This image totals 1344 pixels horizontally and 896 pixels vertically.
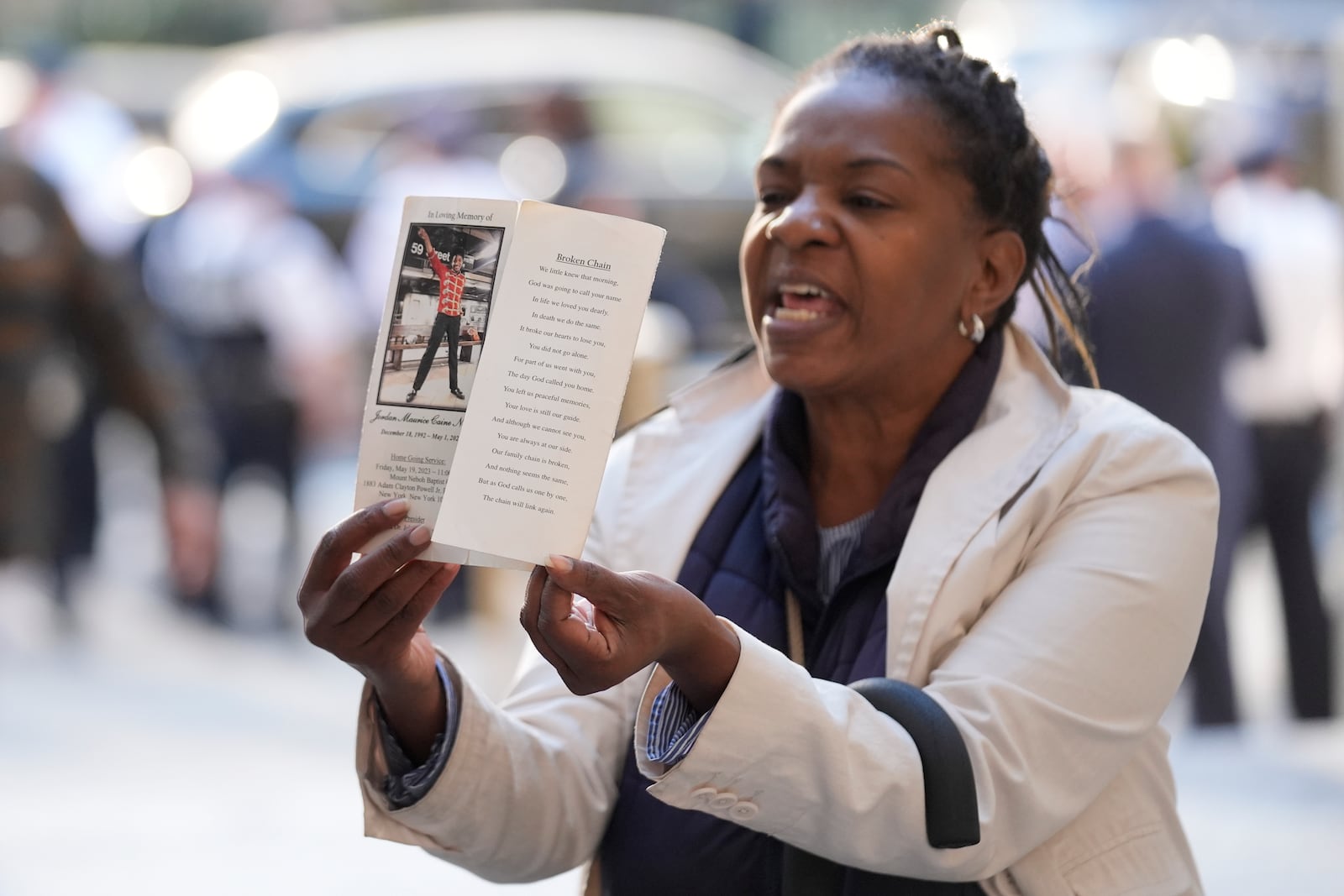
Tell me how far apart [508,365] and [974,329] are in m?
0.84

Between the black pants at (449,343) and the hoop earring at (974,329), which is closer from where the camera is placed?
the black pants at (449,343)

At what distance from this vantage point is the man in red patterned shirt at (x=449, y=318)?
185 cm

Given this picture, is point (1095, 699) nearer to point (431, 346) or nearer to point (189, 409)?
point (431, 346)

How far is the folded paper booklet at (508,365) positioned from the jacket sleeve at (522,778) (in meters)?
0.39

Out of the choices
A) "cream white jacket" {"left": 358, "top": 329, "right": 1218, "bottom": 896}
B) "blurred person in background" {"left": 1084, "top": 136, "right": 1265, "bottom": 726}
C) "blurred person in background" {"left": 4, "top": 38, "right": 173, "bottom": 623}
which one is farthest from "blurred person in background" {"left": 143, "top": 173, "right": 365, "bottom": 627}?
"cream white jacket" {"left": 358, "top": 329, "right": 1218, "bottom": 896}

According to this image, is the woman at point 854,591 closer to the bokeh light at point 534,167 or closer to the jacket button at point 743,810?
the jacket button at point 743,810

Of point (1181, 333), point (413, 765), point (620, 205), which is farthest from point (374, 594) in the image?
point (620, 205)

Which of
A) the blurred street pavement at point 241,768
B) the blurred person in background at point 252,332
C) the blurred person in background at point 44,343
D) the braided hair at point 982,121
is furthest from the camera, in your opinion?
the blurred person in background at point 252,332

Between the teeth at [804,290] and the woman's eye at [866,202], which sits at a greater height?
the woman's eye at [866,202]

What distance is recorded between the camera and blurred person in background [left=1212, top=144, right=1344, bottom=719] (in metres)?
6.08

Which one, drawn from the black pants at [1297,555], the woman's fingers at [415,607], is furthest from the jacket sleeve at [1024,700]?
the black pants at [1297,555]

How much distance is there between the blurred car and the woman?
697 centimetres

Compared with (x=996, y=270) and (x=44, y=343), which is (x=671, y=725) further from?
(x=44, y=343)

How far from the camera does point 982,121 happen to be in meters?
2.35
